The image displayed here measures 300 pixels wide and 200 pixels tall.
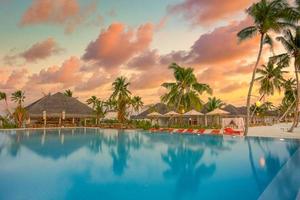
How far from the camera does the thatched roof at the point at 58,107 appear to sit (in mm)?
42281

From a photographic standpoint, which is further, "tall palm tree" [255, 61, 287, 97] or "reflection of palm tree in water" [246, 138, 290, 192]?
"tall palm tree" [255, 61, 287, 97]

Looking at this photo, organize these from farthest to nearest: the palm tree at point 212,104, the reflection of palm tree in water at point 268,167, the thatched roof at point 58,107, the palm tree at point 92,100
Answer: the palm tree at point 92,100 → the palm tree at point 212,104 → the thatched roof at point 58,107 → the reflection of palm tree in water at point 268,167

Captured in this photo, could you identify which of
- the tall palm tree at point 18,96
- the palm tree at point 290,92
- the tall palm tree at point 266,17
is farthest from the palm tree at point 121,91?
the tall palm tree at point 266,17

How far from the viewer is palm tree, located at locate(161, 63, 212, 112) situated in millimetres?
33812

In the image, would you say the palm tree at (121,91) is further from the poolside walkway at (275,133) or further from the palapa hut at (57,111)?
the poolside walkway at (275,133)

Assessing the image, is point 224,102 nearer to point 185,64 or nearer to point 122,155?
point 185,64

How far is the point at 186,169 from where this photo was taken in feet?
34.5

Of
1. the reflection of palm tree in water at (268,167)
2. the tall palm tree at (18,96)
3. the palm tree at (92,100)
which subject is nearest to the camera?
the reflection of palm tree in water at (268,167)

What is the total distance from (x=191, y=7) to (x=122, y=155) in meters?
9.60

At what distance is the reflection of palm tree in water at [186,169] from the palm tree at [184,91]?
1927cm

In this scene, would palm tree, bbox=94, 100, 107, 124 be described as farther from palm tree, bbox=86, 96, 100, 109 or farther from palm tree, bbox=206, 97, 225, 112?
palm tree, bbox=206, 97, 225, 112

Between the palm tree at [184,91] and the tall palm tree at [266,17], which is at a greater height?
the tall palm tree at [266,17]

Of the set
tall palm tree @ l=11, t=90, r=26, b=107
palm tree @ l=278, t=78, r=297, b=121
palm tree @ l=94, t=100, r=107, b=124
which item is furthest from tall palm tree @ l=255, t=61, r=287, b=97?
tall palm tree @ l=11, t=90, r=26, b=107

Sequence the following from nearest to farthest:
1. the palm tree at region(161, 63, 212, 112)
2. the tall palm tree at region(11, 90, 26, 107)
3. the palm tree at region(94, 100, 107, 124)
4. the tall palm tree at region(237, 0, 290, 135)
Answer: the tall palm tree at region(237, 0, 290, 135) → the palm tree at region(161, 63, 212, 112) → the palm tree at region(94, 100, 107, 124) → the tall palm tree at region(11, 90, 26, 107)
